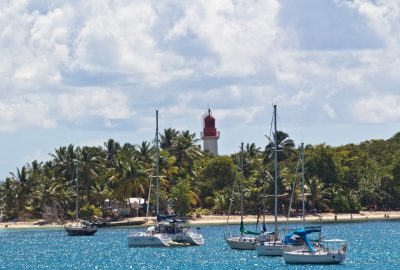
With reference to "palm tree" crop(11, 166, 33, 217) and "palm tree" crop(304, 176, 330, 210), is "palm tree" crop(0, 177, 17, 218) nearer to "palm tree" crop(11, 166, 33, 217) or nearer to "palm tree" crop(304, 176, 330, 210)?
"palm tree" crop(11, 166, 33, 217)

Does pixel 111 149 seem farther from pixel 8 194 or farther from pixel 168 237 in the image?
pixel 168 237

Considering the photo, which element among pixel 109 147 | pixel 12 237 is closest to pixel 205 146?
pixel 109 147

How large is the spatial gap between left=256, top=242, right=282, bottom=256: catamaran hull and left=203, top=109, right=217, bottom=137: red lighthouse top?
112 meters

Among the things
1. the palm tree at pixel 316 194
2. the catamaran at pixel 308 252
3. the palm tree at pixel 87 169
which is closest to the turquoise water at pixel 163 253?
the catamaran at pixel 308 252

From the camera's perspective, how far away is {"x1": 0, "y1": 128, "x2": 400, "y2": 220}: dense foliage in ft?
501

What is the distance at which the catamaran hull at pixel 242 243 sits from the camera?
9550cm

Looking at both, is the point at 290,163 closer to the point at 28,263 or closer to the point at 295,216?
the point at 295,216

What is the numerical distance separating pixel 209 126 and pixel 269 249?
371 ft

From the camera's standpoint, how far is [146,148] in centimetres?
16062

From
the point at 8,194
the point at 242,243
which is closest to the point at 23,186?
the point at 8,194

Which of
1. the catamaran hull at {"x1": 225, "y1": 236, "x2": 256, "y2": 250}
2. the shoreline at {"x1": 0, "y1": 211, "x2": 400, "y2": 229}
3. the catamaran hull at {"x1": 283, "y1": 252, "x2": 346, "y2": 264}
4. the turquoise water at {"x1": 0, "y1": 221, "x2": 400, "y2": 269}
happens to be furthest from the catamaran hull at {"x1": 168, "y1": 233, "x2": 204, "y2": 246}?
the shoreline at {"x1": 0, "y1": 211, "x2": 400, "y2": 229}

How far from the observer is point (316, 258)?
7750 centimetres

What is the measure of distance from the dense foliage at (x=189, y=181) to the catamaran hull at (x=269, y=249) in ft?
210

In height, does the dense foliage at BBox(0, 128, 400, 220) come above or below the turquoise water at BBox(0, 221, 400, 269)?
above
